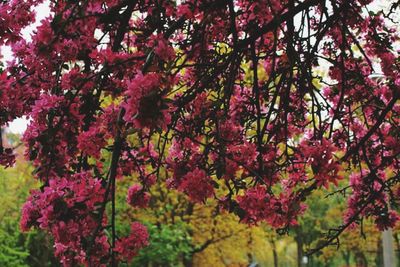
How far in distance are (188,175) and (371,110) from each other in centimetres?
273

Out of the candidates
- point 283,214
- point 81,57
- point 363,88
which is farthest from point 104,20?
point 363,88

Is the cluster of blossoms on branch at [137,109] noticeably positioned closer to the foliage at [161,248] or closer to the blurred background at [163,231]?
the blurred background at [163,231]

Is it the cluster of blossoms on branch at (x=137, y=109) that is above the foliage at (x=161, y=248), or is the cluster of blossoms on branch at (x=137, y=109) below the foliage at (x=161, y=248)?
below

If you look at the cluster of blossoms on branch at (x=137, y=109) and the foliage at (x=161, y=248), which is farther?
the foliage at (x=161, y=248)

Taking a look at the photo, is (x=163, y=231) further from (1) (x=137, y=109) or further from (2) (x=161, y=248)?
(1) (x=137, y=109)

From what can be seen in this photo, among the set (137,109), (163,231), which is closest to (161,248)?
(163,231)

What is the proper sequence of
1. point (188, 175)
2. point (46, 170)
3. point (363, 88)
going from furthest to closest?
point (363, 88), point (188, 175), point (46, 170)

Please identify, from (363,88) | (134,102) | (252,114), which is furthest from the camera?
(363,88)

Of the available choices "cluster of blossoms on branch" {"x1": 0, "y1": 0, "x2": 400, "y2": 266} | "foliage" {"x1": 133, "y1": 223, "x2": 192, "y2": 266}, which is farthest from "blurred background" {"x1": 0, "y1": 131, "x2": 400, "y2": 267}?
"cluster of blossoms on branch" {"x1": 0, "y1": 0, "x2": 400, "y2": 266}

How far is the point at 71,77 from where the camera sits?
12.7ft

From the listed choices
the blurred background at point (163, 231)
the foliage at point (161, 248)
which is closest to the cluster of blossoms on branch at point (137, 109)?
the blurred background at point (163, 231)

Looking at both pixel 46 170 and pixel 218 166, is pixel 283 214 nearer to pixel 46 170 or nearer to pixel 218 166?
pixel 218 166

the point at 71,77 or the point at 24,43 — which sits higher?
the point at 24,43

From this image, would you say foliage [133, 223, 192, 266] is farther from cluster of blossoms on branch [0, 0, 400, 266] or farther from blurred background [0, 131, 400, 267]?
cluster of blossoms on branch [0, 0, 400, 266]
